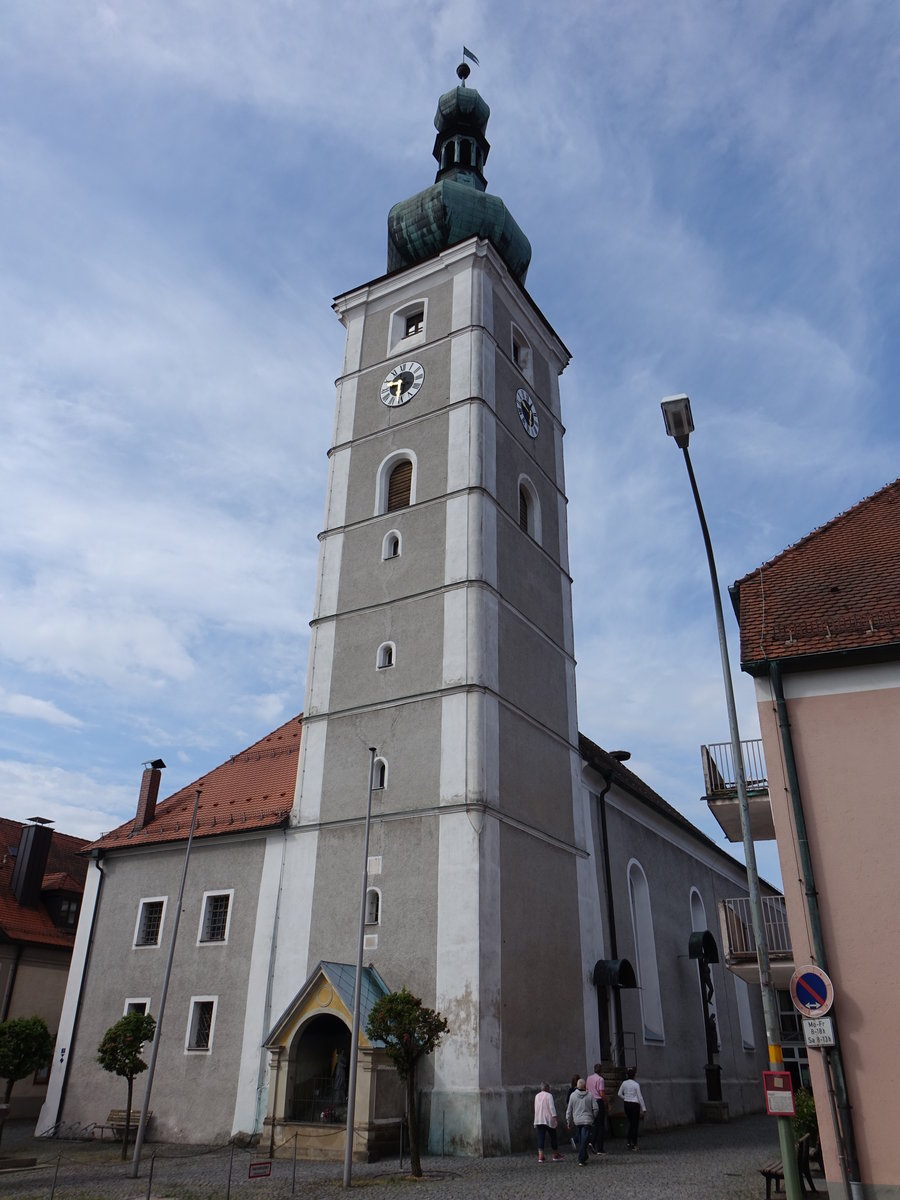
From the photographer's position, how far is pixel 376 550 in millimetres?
23234

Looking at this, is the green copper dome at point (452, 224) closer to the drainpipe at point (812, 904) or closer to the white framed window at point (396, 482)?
the white framed window at point (396, 482)

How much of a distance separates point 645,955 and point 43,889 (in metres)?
18.4

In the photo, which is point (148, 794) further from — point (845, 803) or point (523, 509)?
point (845, 803)

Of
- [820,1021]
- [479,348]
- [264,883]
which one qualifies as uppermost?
[479,348]

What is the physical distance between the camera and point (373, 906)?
60.4ft

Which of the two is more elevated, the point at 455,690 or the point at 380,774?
the point at 455,690

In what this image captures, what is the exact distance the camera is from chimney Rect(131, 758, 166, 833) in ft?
80.2

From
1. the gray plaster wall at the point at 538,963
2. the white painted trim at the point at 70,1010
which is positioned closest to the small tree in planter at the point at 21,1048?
the white painted trim at the point at 70,1010

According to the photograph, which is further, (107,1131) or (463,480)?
→ (463,480)

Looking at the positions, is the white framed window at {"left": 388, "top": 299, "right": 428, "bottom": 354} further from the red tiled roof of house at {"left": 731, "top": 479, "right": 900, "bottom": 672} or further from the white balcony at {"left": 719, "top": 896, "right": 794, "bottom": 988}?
the white balcony at {"left": 719, "top": 896, "right": 794, "bottom": 988}

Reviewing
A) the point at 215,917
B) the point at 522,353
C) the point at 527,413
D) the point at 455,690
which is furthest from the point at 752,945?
the point at 522,353

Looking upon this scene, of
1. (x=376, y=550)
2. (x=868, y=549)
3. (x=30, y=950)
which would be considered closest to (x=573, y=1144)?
(x=868, y=549)

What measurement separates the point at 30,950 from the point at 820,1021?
2441cm

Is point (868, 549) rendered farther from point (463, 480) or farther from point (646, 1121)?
point (646, 1121)
